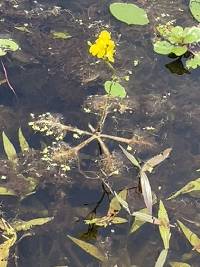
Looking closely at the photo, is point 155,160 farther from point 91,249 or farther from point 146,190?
point 91,249

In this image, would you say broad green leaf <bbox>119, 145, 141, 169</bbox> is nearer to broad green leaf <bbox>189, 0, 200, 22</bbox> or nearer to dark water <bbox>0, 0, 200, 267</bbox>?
dark water <bbox>0, 0, 200, 267</bbox>

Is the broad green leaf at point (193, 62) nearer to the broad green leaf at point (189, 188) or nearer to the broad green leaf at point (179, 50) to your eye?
the broad green leaf at point (179, 50)

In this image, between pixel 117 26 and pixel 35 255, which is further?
pixel 117 26

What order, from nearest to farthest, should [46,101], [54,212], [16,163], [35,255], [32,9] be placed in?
1. [35,255]
2. [54,212]
3. [16,163]
4. [46,101]
5. [32,9]

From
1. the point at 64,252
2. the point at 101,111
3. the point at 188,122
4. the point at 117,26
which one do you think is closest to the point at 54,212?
the point at 64,252

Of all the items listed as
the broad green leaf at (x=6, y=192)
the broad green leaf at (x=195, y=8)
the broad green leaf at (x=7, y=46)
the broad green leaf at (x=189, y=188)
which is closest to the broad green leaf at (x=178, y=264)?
the broad green leaf at (x=189, y=188)

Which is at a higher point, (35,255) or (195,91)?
(195,91)

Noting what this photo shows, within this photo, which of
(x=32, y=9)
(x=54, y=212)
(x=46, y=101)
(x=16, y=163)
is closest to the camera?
(x=54, y=212)

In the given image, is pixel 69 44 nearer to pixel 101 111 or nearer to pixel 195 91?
pixel 101 111
